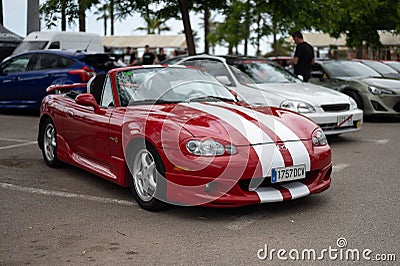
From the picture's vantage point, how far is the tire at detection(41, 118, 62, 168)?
24.0 feet

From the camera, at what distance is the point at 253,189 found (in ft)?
16.3

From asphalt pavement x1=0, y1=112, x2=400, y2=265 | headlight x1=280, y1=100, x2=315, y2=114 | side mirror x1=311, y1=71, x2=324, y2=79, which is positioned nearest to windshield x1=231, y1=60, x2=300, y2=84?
headlight x1=280, y1=100, x2=315, y2=114

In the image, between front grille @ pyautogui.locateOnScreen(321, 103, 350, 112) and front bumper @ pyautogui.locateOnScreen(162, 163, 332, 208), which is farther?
front grille @ pyautogui.locateOnScreen(321, 103, 350, 112)

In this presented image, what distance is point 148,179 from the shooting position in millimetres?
5312

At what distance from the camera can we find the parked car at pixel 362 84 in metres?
12.2

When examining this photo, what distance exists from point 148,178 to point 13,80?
923 centimetres

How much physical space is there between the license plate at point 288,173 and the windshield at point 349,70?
8.17m

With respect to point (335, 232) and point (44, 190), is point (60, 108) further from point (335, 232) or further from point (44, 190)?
point (335, 232)

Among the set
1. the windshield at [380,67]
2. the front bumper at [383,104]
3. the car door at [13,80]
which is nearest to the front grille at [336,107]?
the front bumper at [383,104]

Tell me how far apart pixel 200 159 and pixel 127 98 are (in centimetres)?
150

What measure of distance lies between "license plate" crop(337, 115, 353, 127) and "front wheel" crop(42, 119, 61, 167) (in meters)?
4.26

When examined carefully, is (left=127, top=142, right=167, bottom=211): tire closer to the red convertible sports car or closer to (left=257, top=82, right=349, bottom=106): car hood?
the red convertible sports car

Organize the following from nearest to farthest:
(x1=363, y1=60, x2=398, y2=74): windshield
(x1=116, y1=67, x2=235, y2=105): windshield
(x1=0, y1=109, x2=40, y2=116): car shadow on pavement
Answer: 1. (x1=116, y1=67, x2=235, y2=105): windshield
2. (x1=0, y1=109, x2=40, y2=116): car shadow on pavement
3. (x1=363, y1=60, x2=398, y2=74): windshield

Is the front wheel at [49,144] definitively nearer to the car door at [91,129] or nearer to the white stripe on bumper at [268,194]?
the car door at [91,129]
